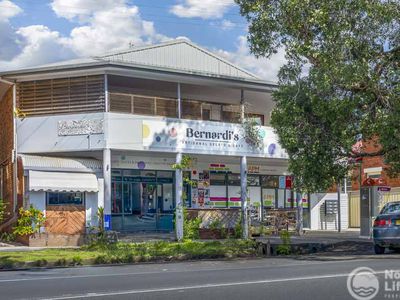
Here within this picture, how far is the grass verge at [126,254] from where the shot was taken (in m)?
16.7

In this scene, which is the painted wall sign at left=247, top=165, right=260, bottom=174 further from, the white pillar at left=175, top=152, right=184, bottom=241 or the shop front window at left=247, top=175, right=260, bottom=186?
the white pillar at left=175, top=152, right=184, bottom=241

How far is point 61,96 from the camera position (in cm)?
2548

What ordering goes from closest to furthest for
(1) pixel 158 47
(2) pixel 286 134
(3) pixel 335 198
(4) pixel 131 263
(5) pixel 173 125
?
(4) pixel 131 263 → (2) pixel 286 134 → (5) pixel 173 125 → (1) pixel 158 47 → (3) pixel 335 198

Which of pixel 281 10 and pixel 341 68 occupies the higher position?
pixel 281 10

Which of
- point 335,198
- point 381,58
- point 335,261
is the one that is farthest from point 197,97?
point 335,261

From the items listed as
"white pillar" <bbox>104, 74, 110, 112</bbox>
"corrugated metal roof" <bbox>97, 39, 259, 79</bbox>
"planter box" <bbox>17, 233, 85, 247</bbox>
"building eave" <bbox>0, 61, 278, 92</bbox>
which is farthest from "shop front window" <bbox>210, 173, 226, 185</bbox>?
"planter box" <bbox>17, 233, 85, 247</bbox>

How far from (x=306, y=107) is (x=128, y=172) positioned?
1150cm

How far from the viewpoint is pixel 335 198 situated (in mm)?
33906

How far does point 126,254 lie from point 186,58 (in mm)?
15732

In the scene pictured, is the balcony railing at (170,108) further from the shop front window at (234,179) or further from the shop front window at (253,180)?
the shop front window at (253,180)

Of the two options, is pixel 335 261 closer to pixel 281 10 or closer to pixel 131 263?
pixel 131 263

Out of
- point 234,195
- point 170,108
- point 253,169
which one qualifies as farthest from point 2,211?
point 253,169

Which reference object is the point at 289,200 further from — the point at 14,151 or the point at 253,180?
the point at 14,151

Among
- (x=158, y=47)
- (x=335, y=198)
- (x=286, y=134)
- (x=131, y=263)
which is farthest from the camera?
(x=335, y=198)
